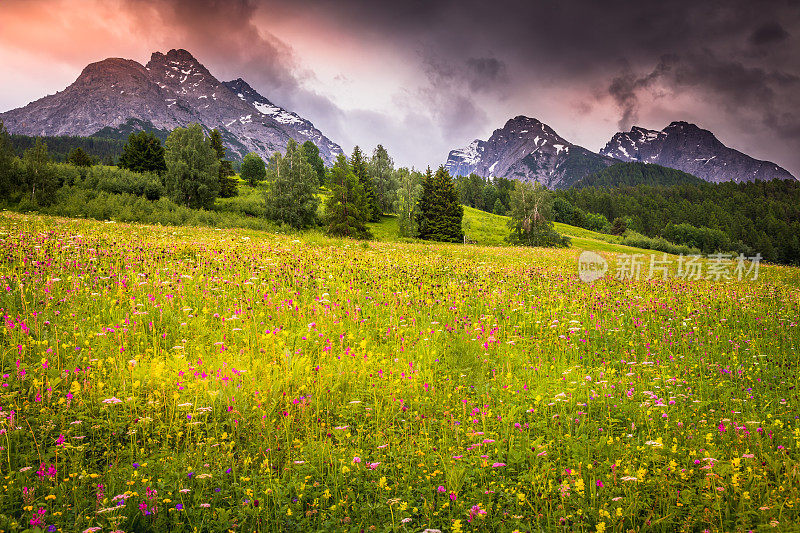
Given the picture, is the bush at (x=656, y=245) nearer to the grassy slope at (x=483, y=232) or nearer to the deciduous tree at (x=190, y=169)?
the grassy slope at (x=483, y=232)

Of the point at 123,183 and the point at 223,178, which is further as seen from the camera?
the point at 223,178

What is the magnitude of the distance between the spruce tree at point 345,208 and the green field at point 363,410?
35658mm

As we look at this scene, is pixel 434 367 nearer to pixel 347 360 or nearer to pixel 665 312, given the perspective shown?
pixel 347 360

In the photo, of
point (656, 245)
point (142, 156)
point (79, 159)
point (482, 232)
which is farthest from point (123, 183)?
point (656, 245)

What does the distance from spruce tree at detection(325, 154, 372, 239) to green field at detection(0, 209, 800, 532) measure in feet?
117

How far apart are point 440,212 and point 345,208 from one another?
15.4 meters

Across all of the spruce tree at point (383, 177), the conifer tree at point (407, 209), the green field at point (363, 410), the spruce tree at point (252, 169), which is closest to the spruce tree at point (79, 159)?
the spruce tree at point (252, 169)

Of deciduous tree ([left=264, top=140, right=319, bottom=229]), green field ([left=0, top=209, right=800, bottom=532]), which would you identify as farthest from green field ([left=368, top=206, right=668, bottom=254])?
green field ([left=0, top=209, right=800, bottom=532])

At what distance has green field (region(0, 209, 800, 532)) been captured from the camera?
10.7 ft

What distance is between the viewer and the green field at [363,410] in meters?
3.25

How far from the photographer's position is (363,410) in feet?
16.4

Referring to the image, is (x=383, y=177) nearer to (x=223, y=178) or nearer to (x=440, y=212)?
(x=440, y=212)

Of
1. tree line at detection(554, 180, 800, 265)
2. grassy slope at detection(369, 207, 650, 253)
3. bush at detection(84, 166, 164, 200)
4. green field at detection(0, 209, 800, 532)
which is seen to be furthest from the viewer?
tree line at detection(554, 180, 800, 265)

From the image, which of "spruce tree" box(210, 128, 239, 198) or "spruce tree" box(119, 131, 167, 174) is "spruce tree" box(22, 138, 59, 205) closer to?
"spruce tree" box(210, 128, 239, 198)
